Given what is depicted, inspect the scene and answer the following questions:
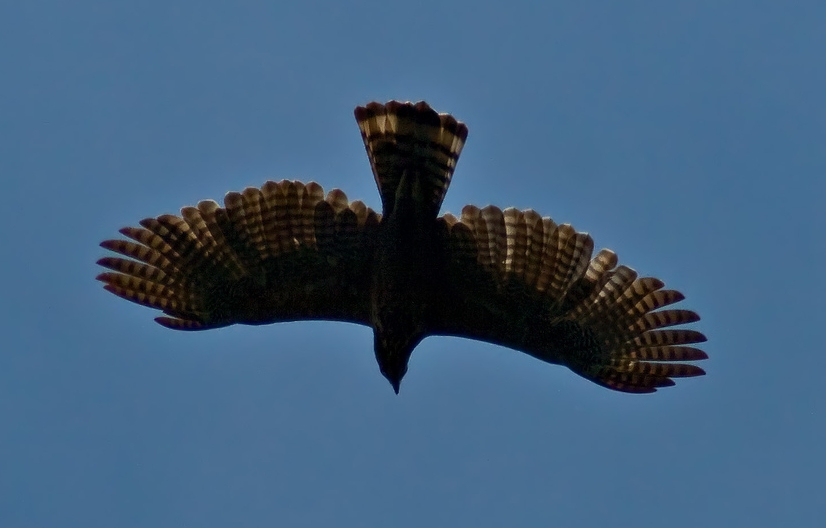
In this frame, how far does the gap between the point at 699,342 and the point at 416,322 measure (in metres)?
2.90

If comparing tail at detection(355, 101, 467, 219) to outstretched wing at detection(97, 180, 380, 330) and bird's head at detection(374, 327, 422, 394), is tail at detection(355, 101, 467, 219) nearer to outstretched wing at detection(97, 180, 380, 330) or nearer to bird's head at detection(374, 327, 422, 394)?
outstretched wing at detection(97, 180, 380, 330)

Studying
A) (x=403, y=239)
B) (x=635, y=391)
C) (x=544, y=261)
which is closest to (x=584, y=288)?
(x=544, y=261)

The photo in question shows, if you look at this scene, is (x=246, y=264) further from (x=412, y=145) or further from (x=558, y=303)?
(x=558, y=303)

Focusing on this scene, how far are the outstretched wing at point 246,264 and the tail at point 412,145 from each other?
2.28ft

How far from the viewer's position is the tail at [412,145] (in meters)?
10.0

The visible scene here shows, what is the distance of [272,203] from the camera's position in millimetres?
10281

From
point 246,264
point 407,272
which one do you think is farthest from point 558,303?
point 246,264

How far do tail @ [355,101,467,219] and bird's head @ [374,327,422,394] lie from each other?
1221 mm

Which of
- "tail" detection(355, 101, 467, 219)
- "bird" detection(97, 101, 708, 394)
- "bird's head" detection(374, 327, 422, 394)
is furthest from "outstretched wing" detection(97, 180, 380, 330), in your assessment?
"tail" detection(355, 101, 467, 219)

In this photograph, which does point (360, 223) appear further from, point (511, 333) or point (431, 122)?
point (511, 333)

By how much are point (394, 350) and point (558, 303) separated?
173cm

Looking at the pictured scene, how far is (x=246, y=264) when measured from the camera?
10.4m

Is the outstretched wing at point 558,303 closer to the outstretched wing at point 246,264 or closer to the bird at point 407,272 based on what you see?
the bird at point 407,272

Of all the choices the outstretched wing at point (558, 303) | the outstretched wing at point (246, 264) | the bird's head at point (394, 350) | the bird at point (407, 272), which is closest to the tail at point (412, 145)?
the bird at point (407, 272)
